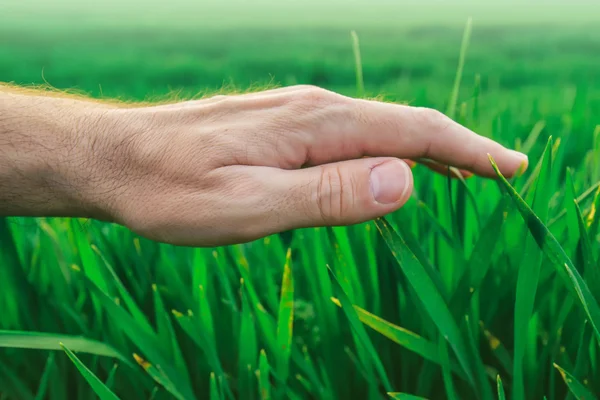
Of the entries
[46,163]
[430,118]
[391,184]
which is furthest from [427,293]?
[46,163]

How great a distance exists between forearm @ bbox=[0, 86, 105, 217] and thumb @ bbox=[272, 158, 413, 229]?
32 cm

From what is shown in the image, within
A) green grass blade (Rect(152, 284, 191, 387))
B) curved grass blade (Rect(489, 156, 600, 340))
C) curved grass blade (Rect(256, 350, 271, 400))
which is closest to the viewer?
curved grass blade (Rect(489, 156, 600, 340))

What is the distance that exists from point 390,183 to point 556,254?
0.25 m

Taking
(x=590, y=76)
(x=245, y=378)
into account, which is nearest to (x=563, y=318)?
(x=245, y=378)

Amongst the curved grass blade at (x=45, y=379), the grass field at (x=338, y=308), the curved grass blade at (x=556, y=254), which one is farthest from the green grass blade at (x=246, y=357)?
the curved grass blade at (x=556, y=254)

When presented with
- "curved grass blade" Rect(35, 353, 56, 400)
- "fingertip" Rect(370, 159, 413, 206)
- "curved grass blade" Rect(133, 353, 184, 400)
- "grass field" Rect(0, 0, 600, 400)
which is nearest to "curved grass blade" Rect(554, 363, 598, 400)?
"grass field" Rect(0, 0, 600, 400)

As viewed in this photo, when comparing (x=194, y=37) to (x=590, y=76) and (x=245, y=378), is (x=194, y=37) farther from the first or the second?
(x=245, y=378)

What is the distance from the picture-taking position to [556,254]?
705mm

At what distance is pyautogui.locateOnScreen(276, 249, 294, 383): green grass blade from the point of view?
2.71 feet

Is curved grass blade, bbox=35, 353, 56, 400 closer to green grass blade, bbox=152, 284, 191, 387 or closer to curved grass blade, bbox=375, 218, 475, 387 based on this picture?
green grass blade, bbox=152, 284, 191, 387

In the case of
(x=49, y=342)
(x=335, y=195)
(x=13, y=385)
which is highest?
(x=335, y=195)

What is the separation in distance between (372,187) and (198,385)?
0.37 meters

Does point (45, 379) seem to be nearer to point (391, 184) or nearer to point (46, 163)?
point (46, 163)

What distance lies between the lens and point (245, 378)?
880mm
